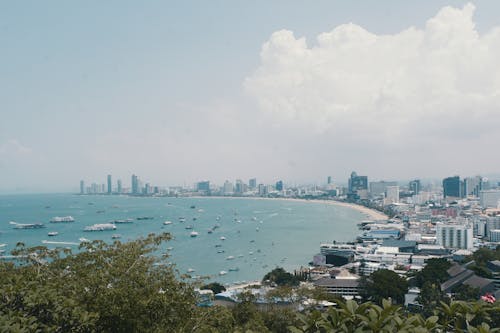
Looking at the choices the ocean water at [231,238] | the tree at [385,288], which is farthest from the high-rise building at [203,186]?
the tree at [385,288]

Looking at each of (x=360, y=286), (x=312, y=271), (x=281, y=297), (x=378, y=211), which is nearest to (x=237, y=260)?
(x=312, y=271)

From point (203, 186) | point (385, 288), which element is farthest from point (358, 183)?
point (385, 288)

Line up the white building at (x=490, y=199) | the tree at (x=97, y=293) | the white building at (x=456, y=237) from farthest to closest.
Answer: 1. the white building at (x=490, y=199)
2. the white building at (x=456, y=237)
3. the tree at (x=97, y=293)

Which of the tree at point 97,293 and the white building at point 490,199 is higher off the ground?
the tree at point 97,293

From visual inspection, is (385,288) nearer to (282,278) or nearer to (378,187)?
(282,278)

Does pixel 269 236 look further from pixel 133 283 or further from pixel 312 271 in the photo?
pixel 133 283

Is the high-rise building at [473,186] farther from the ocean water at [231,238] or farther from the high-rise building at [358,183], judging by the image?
the ocean water at [231,238]
